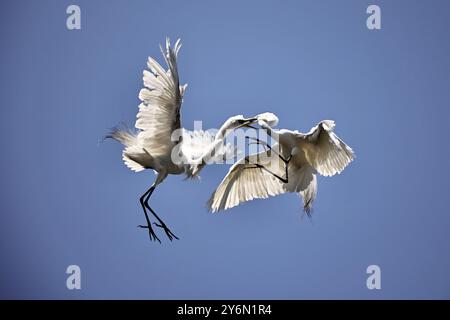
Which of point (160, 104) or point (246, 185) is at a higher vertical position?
point (160, 104)

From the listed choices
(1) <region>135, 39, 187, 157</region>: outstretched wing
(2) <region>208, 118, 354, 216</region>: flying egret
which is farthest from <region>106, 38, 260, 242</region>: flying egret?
(2) <region>208, 118, 354, 216</region>: flying egret

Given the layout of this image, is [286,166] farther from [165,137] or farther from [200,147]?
[165,137]

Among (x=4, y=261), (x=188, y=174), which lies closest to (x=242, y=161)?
(x=188, y=174)

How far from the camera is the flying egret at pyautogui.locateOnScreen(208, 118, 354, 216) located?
10.5m

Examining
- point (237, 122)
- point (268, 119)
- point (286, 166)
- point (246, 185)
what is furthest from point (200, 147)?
point (246, 185)

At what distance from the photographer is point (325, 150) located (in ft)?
34.9

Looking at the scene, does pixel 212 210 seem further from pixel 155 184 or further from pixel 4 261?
pixel 4 261

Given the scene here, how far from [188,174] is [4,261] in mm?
30387

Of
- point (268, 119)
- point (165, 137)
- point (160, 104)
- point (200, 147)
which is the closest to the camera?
point (160, 104)

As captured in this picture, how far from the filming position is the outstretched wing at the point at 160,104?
9.53m

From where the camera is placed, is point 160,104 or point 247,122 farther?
point 247,122

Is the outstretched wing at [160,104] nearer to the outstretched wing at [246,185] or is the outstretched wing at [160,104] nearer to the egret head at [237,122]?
the egret head at [237,122]

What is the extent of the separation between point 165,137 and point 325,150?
2173 millimetres

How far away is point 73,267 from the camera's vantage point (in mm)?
13094
